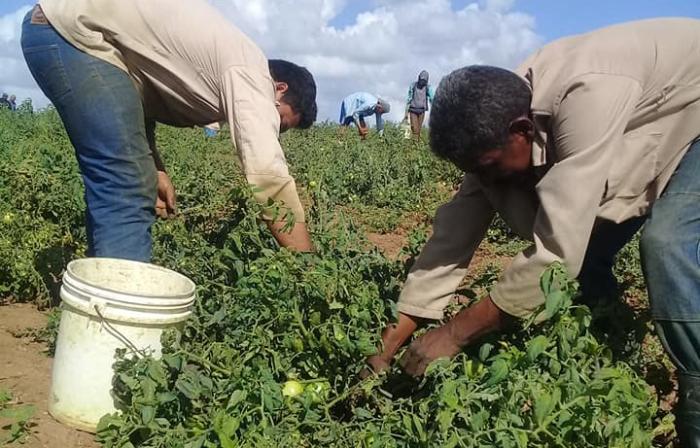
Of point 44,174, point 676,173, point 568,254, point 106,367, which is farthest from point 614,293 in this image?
point 44,174

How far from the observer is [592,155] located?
7.22 ft

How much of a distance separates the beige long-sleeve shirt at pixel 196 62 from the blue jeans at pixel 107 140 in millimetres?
77

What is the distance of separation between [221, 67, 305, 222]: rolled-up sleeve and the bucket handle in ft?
2.14

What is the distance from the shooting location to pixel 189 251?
3254 mm

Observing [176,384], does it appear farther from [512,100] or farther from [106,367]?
[512,100]

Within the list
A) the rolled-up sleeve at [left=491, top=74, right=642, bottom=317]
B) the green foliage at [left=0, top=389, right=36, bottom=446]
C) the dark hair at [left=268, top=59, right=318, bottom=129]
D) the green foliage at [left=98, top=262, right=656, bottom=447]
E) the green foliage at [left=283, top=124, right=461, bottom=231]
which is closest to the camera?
the green foliage at [left=98, top=262, right=656, bottom=447]

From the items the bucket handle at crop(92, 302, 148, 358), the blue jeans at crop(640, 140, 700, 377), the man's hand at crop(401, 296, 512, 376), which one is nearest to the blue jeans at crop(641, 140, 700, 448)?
the blue jeans at crop(640, 140, 700, 377)

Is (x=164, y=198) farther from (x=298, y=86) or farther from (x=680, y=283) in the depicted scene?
(x=680, y=283)

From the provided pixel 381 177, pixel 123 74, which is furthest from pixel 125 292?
pixel 381 177

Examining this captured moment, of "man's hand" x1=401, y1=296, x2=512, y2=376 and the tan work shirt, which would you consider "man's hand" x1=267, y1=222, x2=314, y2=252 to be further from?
"man's hand" x1=401, y1=296, x2=512, y2=376

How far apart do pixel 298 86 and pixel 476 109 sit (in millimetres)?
1193

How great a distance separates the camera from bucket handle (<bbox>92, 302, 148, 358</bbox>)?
100 inches

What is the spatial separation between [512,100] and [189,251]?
1489 millimetres

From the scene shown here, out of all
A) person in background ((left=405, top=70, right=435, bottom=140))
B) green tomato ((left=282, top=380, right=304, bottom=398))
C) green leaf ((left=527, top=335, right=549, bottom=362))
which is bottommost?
person in background ((left=405, top=70, right=435, bottom=140))
